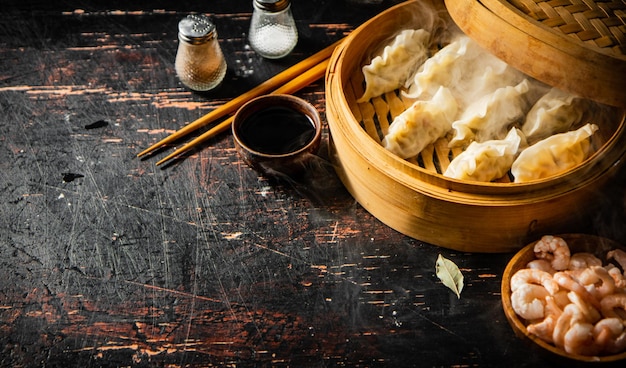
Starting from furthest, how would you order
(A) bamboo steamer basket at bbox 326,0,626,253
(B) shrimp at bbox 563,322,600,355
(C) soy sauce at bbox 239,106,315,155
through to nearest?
(C) soy sauce at bbox 239,106,315,155 → (A) bamboo steamer basket at bbox 326,0,626,253 → (B) shrimp at bbox 563,322,600,355

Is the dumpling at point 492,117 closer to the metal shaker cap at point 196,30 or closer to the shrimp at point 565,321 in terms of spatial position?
the shrimp at point 565,321

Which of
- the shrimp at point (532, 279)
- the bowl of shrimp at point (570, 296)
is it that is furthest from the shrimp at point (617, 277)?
the shrimp at point (532, 279)

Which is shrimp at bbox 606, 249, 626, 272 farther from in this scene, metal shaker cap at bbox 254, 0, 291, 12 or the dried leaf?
metal shaker cap at bbox 254, 0, 291, 12

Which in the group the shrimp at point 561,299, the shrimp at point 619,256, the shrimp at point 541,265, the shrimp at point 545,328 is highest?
the shrimp at point 619,256

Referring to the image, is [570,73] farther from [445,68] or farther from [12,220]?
[12,220]

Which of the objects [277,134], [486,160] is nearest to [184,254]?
[277,134]

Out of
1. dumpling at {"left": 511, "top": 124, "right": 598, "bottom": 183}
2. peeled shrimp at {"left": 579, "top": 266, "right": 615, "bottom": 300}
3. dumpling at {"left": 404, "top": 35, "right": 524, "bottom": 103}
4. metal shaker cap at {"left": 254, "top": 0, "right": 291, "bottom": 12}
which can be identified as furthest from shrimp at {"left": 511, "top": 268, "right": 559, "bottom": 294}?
metal shaker cap at {"left": 254, "top": 0, "right": 291, "bottom": 12}

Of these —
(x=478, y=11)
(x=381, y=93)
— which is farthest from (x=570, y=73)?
(x=381, y=93)
